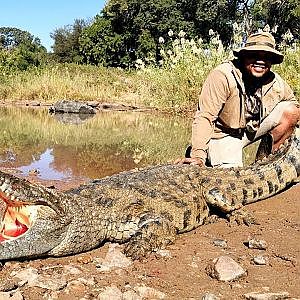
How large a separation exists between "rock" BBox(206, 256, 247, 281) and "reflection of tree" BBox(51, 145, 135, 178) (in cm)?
310

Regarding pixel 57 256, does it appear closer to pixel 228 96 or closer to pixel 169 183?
pixel 169 183

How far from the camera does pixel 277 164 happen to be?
4.64 m

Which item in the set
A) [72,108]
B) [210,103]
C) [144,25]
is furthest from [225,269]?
[144,25]

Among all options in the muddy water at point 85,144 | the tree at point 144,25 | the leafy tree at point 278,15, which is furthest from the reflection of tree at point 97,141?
the tree at point 144,25

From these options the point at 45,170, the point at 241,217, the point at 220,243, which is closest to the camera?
the point at 220,243

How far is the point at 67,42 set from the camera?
160 ft

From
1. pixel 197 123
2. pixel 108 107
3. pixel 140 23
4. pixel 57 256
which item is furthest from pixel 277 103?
pixel 140 23

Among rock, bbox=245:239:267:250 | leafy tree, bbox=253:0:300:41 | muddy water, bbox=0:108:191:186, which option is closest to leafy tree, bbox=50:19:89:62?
leafy tree, bbox=253:0:300:41

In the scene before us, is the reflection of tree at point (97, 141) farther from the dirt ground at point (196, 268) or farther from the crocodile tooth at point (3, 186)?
the crocodile tooth at point (3, 186)

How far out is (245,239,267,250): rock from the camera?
3217 millimetres

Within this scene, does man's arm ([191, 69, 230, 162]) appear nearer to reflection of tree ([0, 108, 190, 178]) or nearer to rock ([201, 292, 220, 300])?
reflection of tree ([0, 108, 190, 178])

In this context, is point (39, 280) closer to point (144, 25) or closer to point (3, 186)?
point (3, 186)

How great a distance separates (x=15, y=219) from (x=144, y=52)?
3800 centimetres

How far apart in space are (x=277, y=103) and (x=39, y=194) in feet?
9.90
